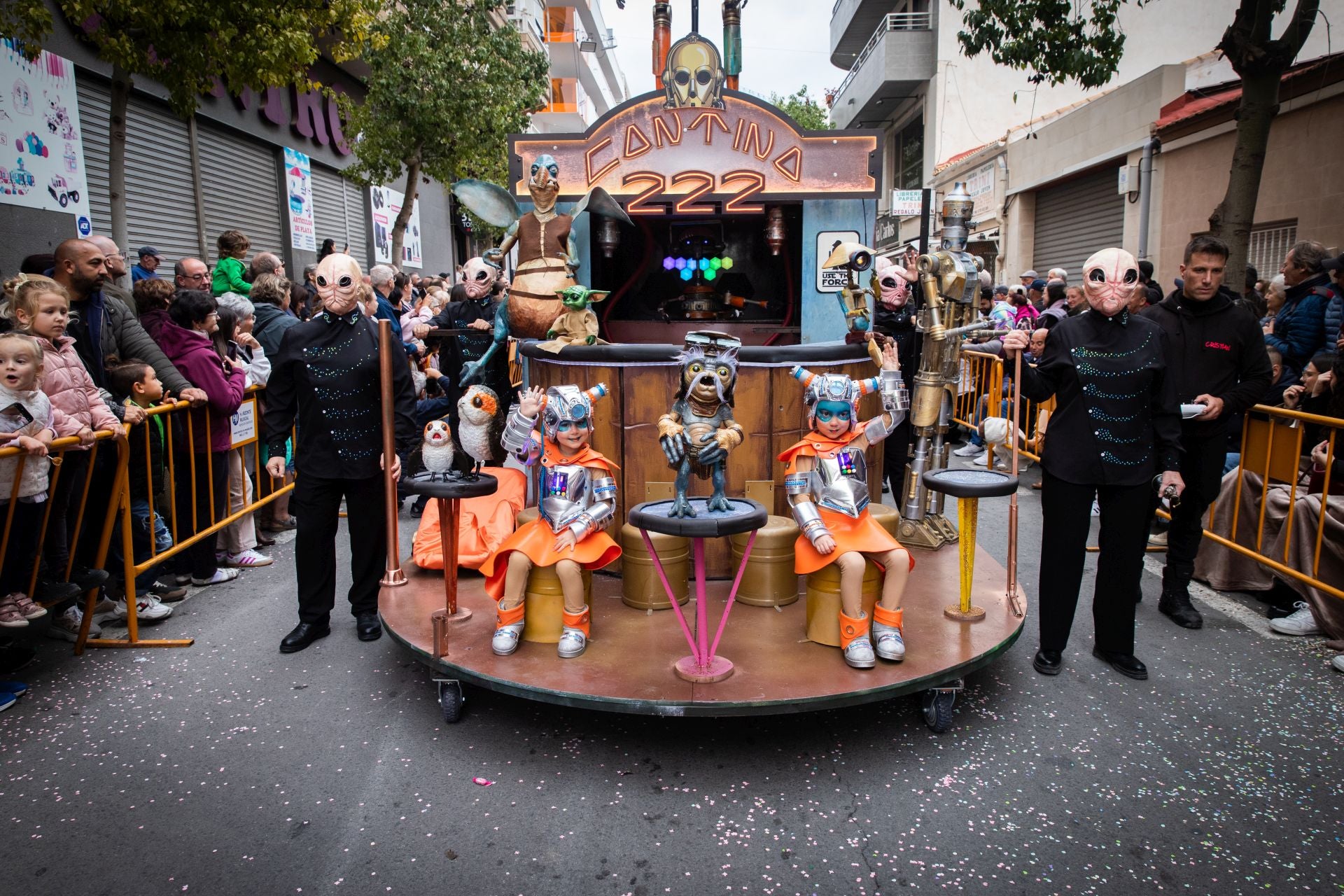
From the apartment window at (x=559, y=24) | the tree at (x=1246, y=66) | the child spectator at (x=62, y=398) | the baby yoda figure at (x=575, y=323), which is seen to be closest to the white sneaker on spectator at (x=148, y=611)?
the child spectator at (x=62, y=398)

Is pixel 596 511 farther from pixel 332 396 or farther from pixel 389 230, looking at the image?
pixel 389 230

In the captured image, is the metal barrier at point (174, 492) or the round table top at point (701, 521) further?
the metal barrier at point (174, 492)

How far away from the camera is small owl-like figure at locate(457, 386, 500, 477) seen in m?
4.71

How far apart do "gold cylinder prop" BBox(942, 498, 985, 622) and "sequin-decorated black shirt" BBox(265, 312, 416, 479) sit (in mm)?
2861

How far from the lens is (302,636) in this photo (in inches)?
187

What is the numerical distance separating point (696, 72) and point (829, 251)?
1.68m

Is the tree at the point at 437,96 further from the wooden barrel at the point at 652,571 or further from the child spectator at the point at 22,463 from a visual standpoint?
the wooden barrel at the point at 652,571

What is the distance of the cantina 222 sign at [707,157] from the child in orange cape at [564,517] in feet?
10.0

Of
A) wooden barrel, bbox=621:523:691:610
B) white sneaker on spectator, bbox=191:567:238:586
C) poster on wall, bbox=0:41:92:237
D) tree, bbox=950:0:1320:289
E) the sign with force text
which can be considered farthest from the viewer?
poster on wall, bbox=0:41:92:237

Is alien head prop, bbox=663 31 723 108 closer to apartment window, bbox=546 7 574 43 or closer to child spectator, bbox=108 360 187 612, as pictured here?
child spectator, bbox=108 360 187 612

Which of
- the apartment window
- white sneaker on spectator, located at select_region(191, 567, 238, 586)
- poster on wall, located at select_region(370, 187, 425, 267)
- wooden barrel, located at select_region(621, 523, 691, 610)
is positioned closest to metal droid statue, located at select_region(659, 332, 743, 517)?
wooden barrel, located at select_region(621, 523, 691, 610)

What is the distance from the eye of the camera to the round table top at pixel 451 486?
4043mm

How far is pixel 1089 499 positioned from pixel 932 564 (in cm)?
116

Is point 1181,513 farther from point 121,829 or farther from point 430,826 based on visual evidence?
point 121,829
